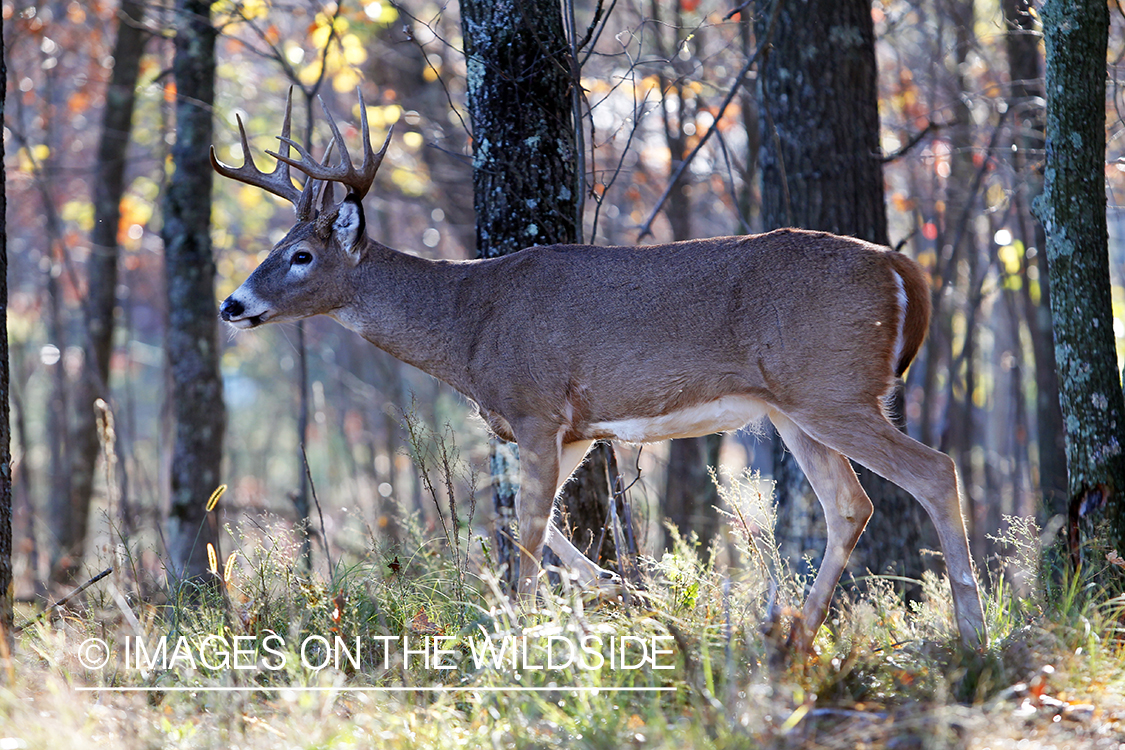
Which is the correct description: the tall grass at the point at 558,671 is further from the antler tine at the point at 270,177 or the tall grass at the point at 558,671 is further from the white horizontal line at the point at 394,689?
the antler tine at the point at 270,177

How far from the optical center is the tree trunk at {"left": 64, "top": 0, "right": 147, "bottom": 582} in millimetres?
10672

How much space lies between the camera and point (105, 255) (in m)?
10.8

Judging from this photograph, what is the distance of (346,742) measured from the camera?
11.3 ft

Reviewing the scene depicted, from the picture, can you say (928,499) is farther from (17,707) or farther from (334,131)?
(17,707)

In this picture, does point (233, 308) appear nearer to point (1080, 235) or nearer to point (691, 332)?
point (691, 332)

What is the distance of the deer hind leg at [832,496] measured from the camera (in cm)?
523

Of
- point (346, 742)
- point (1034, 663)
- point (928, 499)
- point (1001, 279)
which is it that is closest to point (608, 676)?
point (346, 742)

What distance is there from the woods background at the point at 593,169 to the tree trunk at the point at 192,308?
0.03 metres

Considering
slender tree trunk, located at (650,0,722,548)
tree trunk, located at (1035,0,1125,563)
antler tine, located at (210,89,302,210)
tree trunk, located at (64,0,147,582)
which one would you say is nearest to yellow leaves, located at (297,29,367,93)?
tree trunk, located at (64,0,147,582)

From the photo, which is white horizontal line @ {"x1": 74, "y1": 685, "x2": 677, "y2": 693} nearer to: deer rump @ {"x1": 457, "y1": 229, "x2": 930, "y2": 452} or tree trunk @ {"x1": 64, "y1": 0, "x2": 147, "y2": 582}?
deer rump @ {"x1": 457, "y1": 229, "x2": 930, "y2": 452}

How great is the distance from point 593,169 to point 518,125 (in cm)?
51

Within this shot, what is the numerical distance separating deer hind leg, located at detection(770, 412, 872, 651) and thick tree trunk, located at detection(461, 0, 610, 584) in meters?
1.17

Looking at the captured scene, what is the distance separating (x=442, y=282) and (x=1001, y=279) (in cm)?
780

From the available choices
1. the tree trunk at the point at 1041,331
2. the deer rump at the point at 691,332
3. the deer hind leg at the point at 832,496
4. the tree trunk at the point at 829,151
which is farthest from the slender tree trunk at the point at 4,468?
the tree trunk at the point at 1041,331
